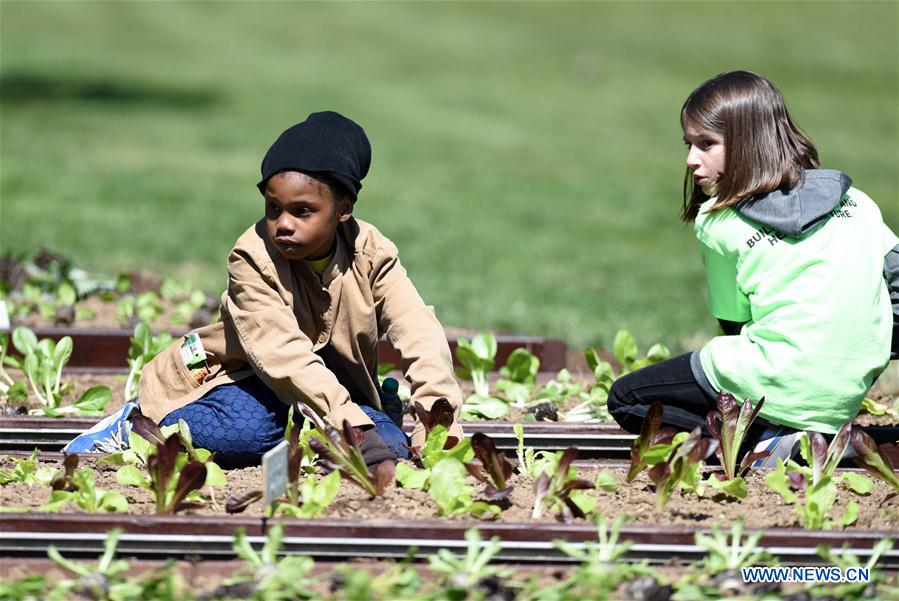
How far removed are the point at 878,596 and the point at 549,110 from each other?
651 inches

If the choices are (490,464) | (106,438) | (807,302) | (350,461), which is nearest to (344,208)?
(350,461)

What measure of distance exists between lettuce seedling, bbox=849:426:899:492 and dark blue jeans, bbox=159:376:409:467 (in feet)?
4.38

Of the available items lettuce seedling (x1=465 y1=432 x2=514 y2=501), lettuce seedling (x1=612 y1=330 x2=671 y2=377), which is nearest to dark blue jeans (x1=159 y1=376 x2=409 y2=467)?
lettuce seedling (x1=465 y1=432 x2=514 y2=501)

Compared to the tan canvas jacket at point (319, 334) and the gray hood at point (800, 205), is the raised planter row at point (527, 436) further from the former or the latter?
the gray hood at point (800, 205)

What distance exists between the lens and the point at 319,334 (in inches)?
161

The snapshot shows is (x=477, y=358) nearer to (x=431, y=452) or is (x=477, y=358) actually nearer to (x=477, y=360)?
(x=477, y=360)

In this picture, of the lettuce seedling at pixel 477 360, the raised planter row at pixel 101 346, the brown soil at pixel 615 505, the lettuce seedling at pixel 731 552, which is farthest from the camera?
the raised planter row at pixel 101 346

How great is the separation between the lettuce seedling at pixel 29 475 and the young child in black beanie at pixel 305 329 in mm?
488

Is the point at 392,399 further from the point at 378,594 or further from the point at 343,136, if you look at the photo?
the point at 378,594

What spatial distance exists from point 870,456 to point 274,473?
163 centimetres

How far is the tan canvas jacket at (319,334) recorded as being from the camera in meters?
3.88

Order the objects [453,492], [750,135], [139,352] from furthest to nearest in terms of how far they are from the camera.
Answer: [139,352] < [750,135] < [453,492]

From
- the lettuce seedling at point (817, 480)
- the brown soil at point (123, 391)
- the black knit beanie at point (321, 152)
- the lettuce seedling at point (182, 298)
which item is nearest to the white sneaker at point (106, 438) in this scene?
the brown soil at point (123, 391)

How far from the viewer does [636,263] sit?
9.33 meters
